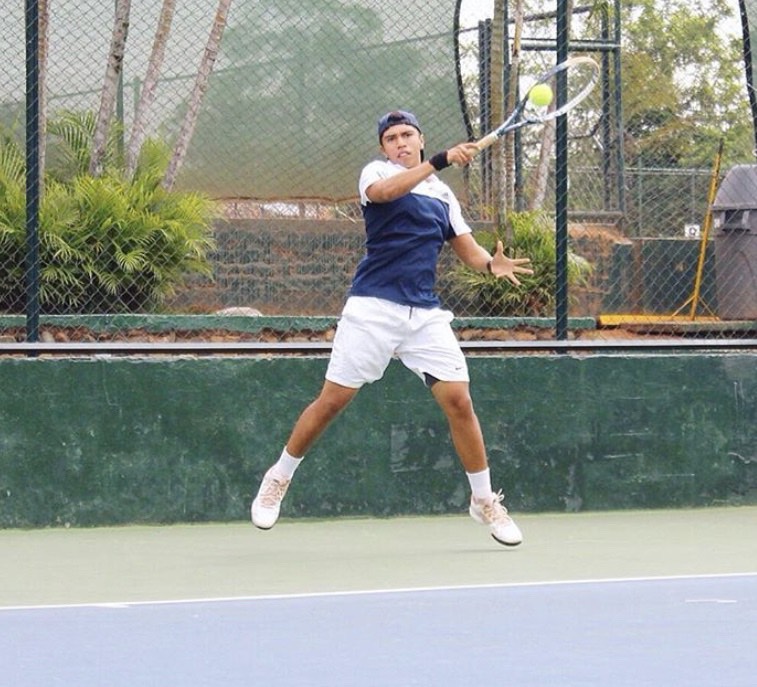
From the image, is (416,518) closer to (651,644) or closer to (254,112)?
(254,112)

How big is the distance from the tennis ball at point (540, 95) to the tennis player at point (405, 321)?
57 cm

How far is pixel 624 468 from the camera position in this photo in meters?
8.44

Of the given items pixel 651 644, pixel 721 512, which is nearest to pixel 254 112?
pixel 721 512

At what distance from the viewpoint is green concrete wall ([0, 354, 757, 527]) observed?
7707 mm

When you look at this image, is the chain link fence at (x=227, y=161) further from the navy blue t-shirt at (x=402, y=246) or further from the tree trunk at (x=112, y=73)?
the navy blue t-shirt at (x=402, y=246)

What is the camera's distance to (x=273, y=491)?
7.14 metres

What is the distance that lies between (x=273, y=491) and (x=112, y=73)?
2744 mm

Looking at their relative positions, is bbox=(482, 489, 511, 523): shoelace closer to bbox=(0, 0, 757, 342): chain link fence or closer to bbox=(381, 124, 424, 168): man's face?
bbox=(381, 124, 424, 168): man's face

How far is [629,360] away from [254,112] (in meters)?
2.32

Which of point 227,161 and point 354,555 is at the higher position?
point 227,161

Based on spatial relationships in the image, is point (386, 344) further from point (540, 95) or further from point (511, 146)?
point (511, 146)

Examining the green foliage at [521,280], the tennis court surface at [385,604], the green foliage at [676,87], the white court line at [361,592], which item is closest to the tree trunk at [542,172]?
the green foliage at [521,280]

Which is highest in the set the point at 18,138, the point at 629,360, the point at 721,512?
the point at 18,138

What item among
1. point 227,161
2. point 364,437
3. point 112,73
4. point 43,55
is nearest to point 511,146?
point 227,161
